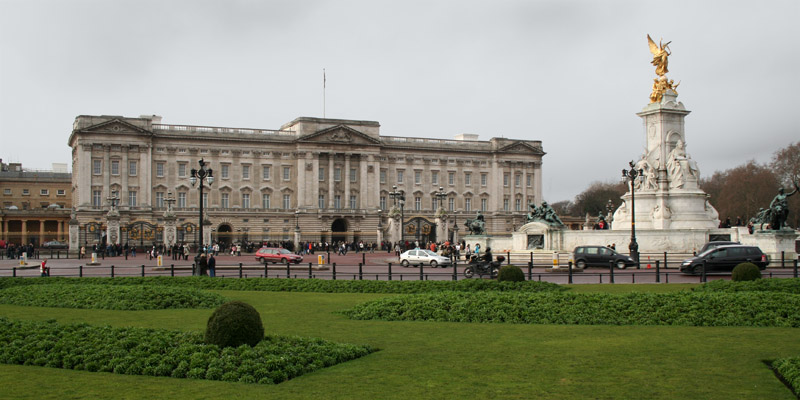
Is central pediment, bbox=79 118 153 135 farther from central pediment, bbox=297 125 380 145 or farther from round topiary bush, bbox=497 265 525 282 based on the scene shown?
round topiary bush, bbox=497 265 525 282

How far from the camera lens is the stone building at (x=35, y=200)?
3647 inches

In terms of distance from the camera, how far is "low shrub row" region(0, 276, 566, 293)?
74.2 feet

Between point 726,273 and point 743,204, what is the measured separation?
6032 centimetres

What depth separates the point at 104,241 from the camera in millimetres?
70625

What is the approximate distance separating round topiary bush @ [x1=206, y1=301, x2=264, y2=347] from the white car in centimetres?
3332

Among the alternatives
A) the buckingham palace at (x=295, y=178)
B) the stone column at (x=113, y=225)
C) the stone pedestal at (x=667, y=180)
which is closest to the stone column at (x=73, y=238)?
the stone column at (x=113, y=225)

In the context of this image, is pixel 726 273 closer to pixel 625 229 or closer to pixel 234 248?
pixel 625 229

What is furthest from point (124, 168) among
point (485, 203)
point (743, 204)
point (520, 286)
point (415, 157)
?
point (520, 286)

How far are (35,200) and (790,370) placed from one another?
117308 millimetres

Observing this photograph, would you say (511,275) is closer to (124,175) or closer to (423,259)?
A: (423,259)

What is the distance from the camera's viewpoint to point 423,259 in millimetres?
46500

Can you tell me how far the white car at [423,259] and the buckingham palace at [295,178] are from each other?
33274mm

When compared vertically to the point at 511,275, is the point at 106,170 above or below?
above

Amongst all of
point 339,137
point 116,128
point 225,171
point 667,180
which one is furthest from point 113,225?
point 667,180
